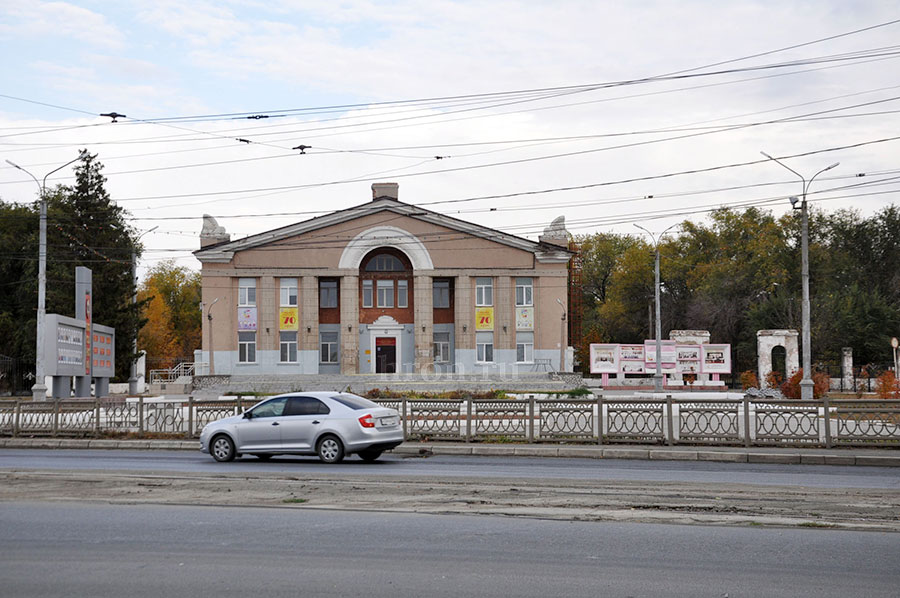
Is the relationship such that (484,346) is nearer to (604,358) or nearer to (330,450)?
(604,358)

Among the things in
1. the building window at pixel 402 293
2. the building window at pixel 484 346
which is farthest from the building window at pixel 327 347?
the building window at pixel 484 346

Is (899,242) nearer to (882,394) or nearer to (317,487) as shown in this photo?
(882,394)

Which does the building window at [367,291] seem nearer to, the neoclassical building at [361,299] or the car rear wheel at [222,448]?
the neoclassical building at [361,299]

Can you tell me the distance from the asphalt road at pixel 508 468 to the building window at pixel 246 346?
1833 inches

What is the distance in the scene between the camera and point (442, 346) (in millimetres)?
70562

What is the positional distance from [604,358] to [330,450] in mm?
41454

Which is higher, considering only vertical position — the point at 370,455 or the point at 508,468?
the point at 370,455

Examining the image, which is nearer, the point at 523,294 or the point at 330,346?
the point at 523,294

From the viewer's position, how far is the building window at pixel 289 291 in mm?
68188

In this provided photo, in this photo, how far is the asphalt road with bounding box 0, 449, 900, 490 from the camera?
51.1 feet

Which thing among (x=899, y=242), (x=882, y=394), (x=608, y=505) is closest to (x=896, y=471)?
(x=608, y=505)

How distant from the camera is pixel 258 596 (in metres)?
7.28

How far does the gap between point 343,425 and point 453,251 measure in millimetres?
51097

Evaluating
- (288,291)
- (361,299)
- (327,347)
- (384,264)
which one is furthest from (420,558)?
(384,264)
